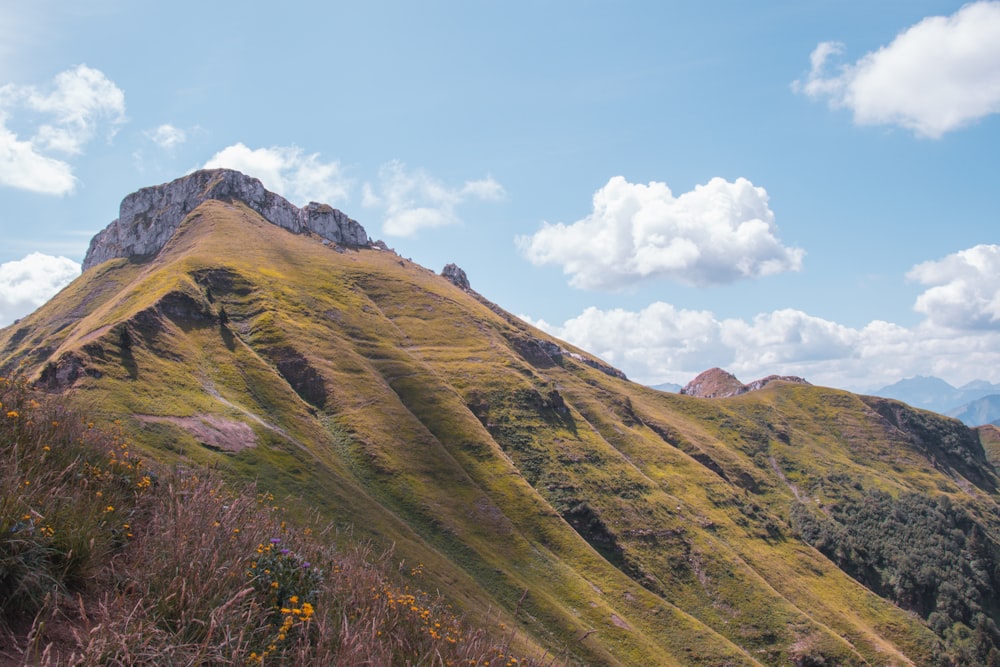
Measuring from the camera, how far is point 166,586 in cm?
827

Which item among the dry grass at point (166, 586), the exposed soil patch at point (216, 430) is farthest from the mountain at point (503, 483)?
the dry grass at point (166, 586)

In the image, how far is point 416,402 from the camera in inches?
5369

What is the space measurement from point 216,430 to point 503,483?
60.3 m

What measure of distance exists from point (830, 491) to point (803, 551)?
2143 inches

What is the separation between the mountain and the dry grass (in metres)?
50.3

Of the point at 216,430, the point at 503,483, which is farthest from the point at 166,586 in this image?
the point at 503,483

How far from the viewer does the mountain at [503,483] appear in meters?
84.8

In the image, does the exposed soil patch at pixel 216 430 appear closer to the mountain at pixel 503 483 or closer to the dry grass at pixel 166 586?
the mountain at pixel 503 483

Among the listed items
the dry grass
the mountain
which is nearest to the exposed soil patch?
the mountain

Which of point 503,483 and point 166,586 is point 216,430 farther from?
point 166,586

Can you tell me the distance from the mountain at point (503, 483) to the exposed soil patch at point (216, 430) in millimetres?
422

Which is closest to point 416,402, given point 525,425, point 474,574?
point 525,425

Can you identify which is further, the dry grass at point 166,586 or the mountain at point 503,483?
the mountain at point 503,483

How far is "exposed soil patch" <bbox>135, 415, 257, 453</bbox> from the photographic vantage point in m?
77.1
